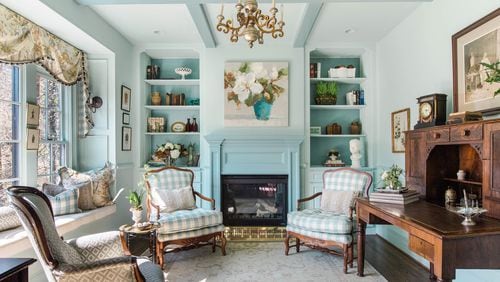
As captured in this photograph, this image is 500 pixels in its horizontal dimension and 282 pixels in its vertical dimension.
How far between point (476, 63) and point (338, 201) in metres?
1.89

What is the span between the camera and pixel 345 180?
12.3 ft

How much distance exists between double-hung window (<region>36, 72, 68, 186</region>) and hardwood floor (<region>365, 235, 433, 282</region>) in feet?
12.2

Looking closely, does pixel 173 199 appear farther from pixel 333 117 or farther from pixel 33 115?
pixel 333 117

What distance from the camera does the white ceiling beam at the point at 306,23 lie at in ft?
10.6

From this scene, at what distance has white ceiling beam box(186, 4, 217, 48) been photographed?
10.6ft

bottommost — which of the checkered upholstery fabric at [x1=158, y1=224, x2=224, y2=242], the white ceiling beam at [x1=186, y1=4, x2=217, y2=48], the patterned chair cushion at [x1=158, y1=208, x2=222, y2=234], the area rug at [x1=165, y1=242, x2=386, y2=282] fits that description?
the area rug at [x1=165, y1=242, x2=386, y2=282]

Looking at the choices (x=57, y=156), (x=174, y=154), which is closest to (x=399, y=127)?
(x=174, y=154)

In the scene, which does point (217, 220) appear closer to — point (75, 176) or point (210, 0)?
point (75, 176)

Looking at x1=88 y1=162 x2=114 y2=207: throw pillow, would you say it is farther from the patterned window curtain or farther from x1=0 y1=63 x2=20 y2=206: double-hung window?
x1=0 y1=63 x2=20 y2=206: double-hung window

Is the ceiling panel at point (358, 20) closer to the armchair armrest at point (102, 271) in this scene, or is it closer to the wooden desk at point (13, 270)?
the armchair armrest at point (102, 271)

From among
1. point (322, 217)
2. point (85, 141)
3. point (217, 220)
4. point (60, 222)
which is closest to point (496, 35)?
point (322, 217)

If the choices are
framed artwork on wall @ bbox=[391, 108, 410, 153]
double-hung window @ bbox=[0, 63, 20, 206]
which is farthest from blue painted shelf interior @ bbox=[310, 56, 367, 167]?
double-hung window @ bbox=[0, 63, 20, 206]

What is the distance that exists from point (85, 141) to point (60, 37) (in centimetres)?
130

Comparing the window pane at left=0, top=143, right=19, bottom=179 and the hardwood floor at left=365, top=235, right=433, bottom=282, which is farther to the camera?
the hardwood floor at left=365, top=235, right=433, bottom=282
